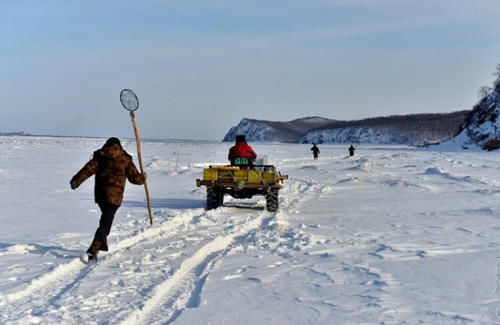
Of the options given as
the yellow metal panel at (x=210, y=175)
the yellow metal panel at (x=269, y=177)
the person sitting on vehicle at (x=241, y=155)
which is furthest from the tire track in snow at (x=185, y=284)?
the person sitting on vehicle at (x=241, y=155)

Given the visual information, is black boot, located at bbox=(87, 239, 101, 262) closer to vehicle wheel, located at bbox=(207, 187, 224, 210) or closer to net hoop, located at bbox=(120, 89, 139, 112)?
net hoop, located at bbox=(120, 89, 139, 112)

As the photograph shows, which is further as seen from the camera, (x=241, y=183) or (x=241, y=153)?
(x=241, y=153)

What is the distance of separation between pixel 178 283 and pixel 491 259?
12.2ft

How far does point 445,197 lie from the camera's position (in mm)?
14156

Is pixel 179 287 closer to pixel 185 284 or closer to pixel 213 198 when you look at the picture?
pixel 185 284

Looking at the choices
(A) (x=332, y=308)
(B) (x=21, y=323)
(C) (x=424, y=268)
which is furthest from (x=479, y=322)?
(B) (x=21, y=323)

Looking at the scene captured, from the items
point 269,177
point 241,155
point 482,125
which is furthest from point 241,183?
point 482,125

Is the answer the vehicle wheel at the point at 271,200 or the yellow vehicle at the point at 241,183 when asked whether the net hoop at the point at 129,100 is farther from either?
the vehicle wheel at the point at 271,200

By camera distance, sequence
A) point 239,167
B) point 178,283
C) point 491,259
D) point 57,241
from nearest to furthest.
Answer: point 178,283 → point 491,259 → point 57,241 → point 239,167

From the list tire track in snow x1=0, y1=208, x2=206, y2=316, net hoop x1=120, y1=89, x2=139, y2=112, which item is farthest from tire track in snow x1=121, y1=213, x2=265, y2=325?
net hoop x1=120, y1=89, x2=139, y2=112

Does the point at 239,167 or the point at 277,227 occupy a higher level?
the point at 239,167

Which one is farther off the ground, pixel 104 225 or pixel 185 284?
pixel 104 225

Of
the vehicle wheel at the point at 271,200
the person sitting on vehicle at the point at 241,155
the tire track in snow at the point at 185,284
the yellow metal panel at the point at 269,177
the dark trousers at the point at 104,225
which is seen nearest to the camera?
the tire track in snow at the point at 185,284

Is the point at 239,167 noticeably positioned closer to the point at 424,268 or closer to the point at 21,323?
the point at 424,268
